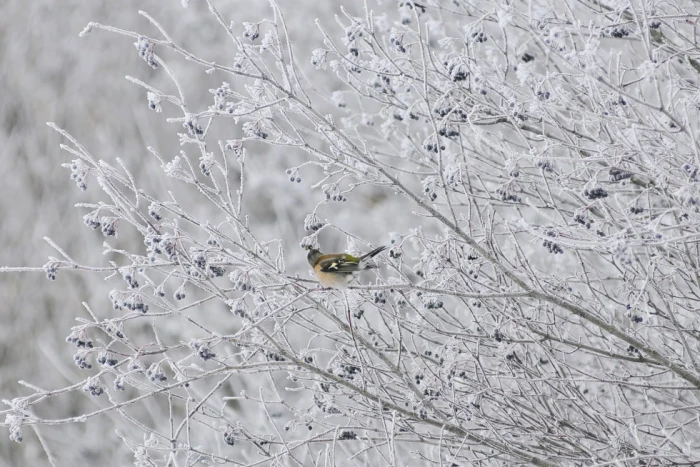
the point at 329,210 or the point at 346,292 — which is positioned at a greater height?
the point at 329,210

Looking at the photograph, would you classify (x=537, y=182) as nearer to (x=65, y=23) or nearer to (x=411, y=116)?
(x=411, y=116)

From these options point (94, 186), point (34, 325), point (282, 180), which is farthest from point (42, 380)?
point (282, 180)

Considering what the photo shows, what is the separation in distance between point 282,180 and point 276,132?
15183 millimetres

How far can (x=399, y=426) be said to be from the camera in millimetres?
4047

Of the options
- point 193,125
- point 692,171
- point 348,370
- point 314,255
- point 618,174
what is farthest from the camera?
point 314,255

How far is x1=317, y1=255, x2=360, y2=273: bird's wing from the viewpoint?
422cm

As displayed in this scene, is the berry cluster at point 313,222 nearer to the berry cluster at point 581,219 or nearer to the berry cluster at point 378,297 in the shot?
the berry cluster at point 378,297

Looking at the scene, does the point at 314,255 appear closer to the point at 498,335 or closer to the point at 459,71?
the point at 498,335

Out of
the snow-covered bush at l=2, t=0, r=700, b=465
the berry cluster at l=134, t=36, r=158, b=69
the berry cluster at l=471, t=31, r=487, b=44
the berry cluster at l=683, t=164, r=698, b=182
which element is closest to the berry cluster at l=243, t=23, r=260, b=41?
the snow-covered bush at l=2, t=0, r=700, b=465

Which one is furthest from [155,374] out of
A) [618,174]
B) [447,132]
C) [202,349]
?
[618,174]

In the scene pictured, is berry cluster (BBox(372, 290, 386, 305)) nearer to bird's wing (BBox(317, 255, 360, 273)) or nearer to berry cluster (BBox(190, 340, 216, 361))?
bird's wing (BBox(317, 255, 360, 273))

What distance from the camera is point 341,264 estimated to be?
4.30m

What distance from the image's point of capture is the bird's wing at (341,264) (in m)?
4.22

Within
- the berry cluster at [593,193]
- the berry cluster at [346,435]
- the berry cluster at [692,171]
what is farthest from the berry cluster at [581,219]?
the berry cluster at [346,435]
